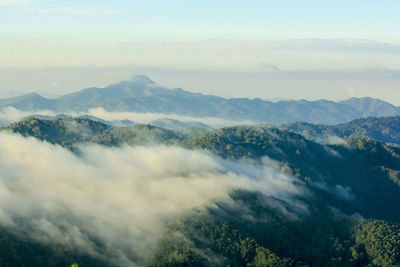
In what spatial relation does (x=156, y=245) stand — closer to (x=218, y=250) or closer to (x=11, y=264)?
(x=218, y=250)

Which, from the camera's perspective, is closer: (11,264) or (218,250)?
(11,264)

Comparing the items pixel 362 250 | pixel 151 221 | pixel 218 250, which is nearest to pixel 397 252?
pixel 362 250

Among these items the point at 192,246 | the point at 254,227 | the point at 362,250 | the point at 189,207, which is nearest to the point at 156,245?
the point at 192,246

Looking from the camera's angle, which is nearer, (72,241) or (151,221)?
(72,241)

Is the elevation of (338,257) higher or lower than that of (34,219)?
lower

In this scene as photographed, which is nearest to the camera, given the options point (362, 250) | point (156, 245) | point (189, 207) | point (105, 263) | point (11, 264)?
point (11, 264)

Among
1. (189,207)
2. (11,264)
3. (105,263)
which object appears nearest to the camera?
(11,264)

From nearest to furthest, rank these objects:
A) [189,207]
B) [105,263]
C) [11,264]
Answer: [11,264] → [105,263] → [189,207]

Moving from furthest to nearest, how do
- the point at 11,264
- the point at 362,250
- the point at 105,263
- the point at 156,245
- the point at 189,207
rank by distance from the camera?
the point at 189,207, the point at 362,250, the point at 156,245, the point at 105,263, the point at 11,264

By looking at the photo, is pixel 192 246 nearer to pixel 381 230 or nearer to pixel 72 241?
pixel 72 241
